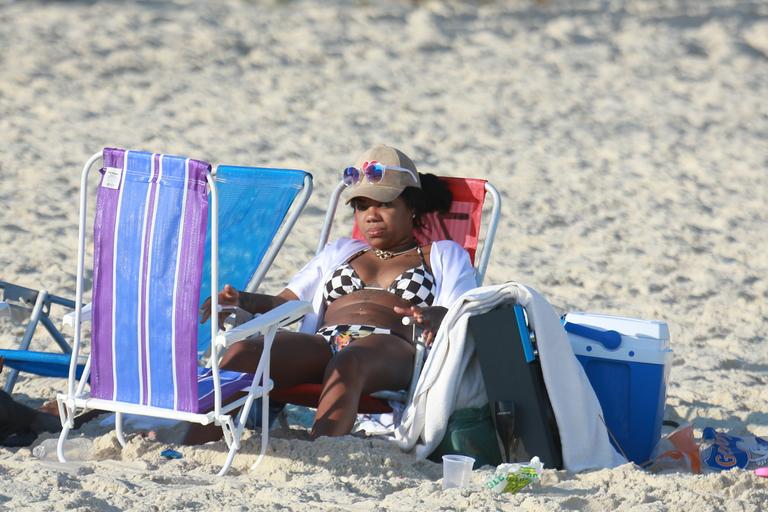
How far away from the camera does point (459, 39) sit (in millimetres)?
10852

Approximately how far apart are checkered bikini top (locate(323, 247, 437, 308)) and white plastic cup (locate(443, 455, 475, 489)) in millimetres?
Answer: 716

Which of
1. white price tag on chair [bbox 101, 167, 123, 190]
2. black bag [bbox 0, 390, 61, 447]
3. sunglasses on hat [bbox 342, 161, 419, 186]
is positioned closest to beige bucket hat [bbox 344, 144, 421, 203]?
sunglasses on hat [bbox 342, 161, 419, 186]

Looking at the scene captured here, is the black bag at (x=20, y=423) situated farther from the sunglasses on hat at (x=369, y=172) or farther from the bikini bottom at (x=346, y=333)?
the sunglasses on hat at (x=369, y=172)

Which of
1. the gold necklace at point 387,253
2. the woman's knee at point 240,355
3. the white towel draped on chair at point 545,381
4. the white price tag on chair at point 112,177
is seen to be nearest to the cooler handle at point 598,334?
the white towel draped on chair at point 545,381

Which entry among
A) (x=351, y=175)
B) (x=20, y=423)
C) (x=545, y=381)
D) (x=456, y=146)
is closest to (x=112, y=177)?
(x=20, y=423)

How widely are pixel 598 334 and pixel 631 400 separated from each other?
22cm

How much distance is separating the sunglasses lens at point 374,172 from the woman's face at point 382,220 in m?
0.08

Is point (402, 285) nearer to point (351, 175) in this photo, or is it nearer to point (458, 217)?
point (351, 175)

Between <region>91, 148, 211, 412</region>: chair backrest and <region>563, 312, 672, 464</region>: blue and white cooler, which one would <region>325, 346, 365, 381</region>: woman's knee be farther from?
<region>563, 312, 672, 464</region>: blue and white cooler

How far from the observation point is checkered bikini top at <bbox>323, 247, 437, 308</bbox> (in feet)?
13.7

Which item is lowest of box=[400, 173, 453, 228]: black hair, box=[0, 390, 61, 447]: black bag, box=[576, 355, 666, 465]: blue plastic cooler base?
box=[0, 390, 61, 447]: black bag

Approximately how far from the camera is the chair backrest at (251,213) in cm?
443

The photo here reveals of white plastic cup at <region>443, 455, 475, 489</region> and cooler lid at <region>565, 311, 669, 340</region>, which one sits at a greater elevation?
cooler lid at <region>565, 311, 669, 340</region>

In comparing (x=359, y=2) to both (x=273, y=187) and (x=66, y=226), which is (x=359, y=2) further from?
(x=273, y=187)
